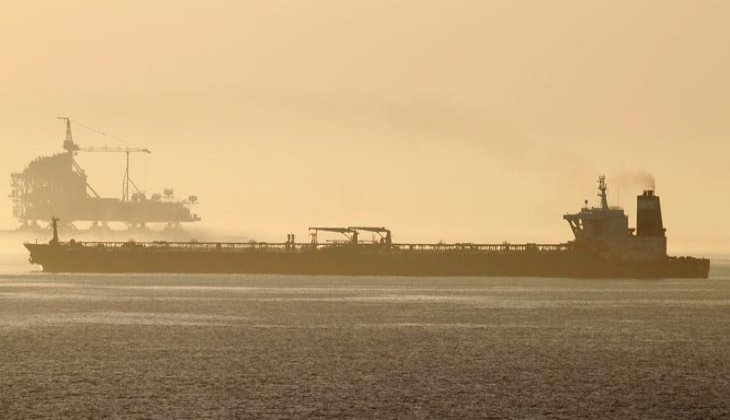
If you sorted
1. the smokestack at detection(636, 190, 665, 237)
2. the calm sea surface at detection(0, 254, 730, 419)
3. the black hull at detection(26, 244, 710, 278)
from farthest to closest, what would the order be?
the black hull at detection(26, 244, 710, 278) < the smokestack at detection(636, 190, 665, 237) < the calm sea surface at detection(0, 254, 730, 419)

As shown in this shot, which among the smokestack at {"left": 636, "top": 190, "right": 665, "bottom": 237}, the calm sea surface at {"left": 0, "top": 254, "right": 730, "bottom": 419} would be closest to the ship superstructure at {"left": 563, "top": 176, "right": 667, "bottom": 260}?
the smokestack at {"left": 636, "top": 190, "right": 665, "bottom": 237}

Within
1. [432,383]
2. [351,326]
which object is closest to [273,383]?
[432,383]

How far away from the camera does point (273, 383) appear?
51.6 m

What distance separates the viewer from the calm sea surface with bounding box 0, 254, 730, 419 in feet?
151

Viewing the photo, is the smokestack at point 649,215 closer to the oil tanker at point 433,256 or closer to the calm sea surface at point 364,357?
the oil tanker at point 433,256

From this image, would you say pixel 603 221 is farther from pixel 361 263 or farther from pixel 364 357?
pixel 364 357

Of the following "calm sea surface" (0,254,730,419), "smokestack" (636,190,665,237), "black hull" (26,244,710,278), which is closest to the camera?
"calm sea surface" (0,254,730,419)

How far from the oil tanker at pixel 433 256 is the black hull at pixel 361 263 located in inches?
4.5

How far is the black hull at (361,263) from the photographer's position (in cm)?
14862

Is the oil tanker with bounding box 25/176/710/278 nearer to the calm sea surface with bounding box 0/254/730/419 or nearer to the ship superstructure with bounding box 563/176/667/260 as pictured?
the ship superstructure with bounding box 563/176/667/260

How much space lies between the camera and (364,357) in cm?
6172

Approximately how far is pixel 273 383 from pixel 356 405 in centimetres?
655

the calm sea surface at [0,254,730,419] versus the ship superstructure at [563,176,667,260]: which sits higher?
the ship superstructure at [563,176,667,260]

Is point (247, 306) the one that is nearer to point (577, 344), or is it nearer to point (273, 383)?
point (577, 344)
